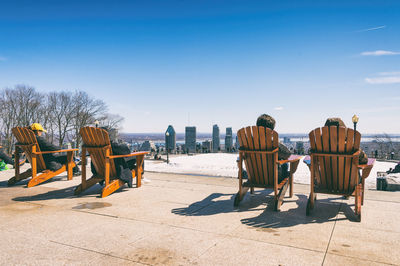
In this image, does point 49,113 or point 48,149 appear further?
point 49,113

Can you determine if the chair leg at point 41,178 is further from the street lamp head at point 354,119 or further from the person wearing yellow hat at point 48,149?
the street lamp head at point 354,119

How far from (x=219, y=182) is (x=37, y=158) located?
12.8 ft

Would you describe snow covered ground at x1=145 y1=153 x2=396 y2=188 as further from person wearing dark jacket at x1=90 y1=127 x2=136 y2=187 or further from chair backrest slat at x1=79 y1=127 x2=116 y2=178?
chair backrest slat at x1=79 y1=127 x2=116 y2=178

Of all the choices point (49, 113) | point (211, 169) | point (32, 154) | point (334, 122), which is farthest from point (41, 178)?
point (49, 113)

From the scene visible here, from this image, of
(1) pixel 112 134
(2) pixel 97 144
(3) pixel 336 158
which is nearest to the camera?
(3) pixel 336 158

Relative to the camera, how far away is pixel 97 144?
16.4 feet

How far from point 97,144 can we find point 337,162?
3.80 metres

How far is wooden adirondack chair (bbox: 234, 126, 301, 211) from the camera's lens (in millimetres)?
4102

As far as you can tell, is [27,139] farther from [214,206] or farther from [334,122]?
[334,122]

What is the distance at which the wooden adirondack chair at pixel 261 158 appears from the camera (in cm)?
410

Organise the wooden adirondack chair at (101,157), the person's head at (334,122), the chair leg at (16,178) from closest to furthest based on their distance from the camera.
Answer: the person's head at (334,122), the wooden adirondack chair at (101,157), the chair leg at (16,178)

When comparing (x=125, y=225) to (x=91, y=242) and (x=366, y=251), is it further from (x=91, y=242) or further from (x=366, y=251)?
(x=366, y=251)

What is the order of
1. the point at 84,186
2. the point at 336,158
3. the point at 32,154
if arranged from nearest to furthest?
the point at 336,158 < the point at 84,186 < the point at 32,154

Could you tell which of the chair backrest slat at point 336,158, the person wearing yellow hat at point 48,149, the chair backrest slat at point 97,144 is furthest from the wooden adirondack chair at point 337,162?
the person wearing yellow hat at point 48,149
